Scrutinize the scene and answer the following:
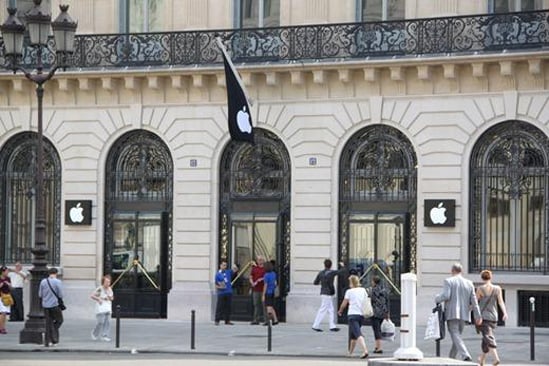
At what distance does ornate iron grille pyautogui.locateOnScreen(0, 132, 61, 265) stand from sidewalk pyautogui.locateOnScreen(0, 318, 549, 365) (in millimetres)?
3486

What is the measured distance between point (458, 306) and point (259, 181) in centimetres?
1312

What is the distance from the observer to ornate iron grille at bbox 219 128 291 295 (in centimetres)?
3784

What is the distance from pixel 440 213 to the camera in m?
36.0

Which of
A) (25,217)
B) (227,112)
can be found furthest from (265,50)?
(25,217)

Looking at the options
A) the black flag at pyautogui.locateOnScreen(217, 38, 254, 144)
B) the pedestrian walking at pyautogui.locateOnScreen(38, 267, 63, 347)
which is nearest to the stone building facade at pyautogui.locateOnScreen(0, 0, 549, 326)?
the black flag at pyautogui.locateOnScreen(217, 38, 254, 144)

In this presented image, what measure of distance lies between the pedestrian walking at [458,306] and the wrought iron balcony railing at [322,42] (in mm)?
10441

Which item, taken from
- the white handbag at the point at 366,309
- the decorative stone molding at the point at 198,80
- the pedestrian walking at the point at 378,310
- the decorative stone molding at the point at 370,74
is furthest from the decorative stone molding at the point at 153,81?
the white handbag at the point at 366,309

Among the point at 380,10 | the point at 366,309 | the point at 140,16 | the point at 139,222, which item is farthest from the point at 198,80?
the point at 366,309

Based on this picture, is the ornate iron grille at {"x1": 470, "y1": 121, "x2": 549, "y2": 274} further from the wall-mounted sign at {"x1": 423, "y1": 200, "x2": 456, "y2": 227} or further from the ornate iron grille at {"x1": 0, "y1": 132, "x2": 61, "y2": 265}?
the ornate iron grille at {"x1": 0, "y1": 132, "x2": 61, "y2": 265}

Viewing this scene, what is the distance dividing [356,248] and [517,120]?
16.1 feet

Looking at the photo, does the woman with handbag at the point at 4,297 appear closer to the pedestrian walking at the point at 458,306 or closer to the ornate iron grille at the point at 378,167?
the ornate iron grille at the point at 378,167

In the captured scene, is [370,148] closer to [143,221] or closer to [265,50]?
[265,50]

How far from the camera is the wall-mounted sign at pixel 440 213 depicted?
35.9m

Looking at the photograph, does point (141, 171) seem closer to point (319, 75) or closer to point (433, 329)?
point (319, 75)
